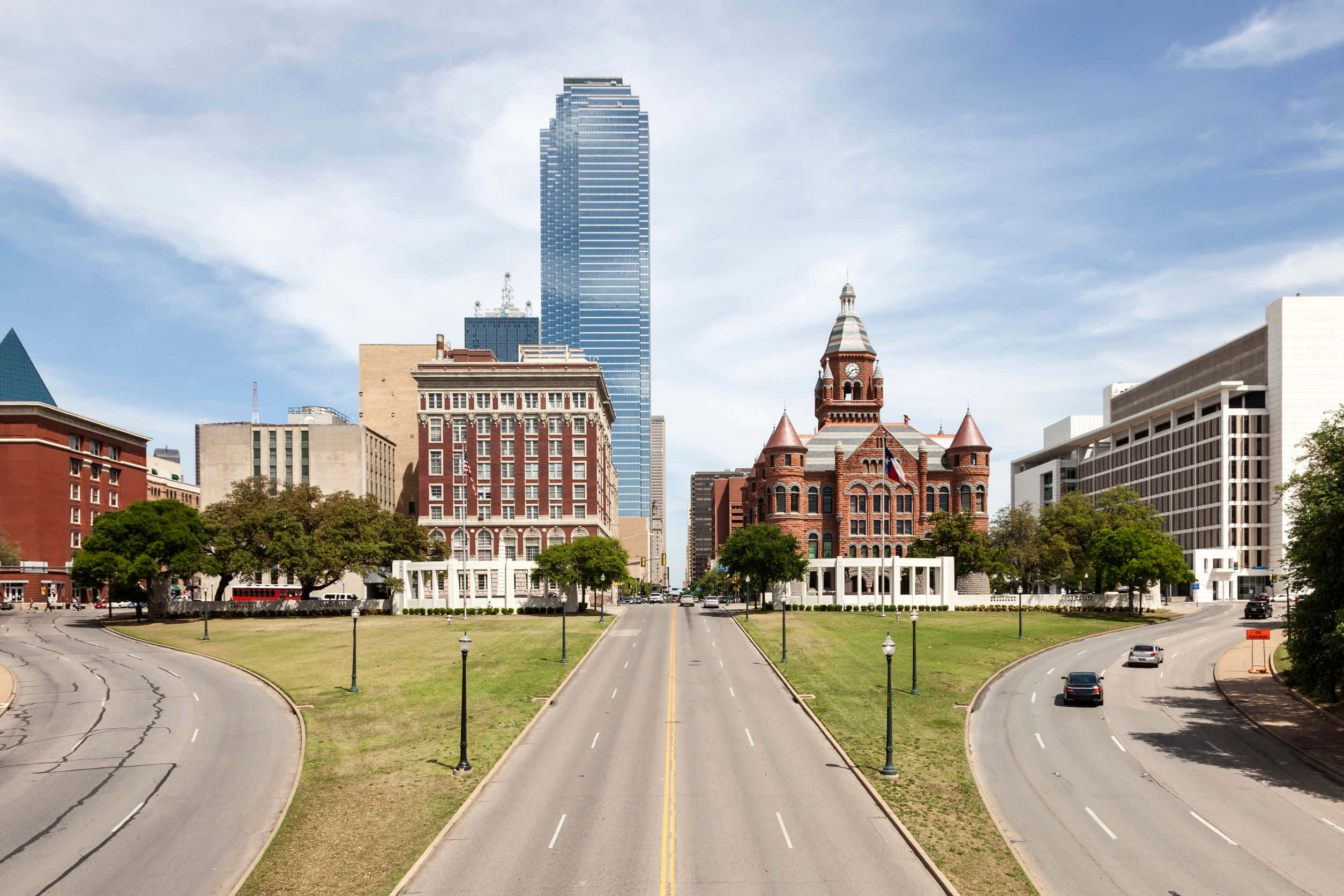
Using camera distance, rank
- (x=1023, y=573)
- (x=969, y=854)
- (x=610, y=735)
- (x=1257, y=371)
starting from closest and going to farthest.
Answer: (x=969, y=854)
(x=610, y=735)
(x=1023, y=573)
(x=1257, y=371)

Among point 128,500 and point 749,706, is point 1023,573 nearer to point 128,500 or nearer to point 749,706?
point 749,706

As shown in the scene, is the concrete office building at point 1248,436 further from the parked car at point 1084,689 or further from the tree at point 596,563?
the parked car at point 1084,689

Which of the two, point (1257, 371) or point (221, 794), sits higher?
point (1257, 371)

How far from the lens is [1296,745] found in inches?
1366

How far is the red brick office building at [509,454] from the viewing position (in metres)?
112

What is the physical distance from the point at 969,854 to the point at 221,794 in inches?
914

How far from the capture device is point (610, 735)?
35.8m

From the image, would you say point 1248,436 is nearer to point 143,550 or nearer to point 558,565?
point 558,565

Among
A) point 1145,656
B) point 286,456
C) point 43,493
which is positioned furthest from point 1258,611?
point 43,493

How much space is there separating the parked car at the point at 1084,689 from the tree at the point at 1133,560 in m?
42.5

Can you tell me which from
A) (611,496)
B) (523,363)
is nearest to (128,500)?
(523,363)

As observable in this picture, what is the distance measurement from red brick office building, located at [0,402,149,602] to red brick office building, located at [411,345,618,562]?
3591cm

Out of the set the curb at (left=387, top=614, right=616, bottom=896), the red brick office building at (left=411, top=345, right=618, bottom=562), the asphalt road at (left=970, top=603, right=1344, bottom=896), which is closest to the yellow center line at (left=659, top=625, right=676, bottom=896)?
the curb at (left=387, top=614, right=616, bottom=896)

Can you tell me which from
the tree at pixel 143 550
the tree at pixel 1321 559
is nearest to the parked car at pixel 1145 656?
the tree at pixel 1321 559
